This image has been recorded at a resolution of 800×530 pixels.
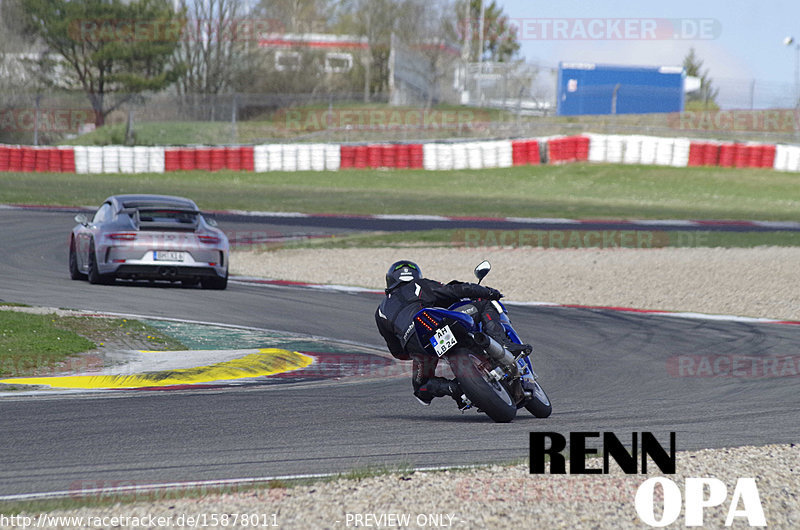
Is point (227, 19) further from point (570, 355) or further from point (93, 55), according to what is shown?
point (570, 355)

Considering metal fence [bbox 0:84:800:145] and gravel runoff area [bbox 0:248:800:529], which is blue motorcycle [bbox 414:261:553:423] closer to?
gravel runoff area [bbox 0:248:800:529]

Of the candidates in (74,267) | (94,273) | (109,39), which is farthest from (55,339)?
(109,39)

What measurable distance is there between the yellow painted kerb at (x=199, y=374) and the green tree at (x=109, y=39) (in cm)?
4709

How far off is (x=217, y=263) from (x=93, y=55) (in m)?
44.8

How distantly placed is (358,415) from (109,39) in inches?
2053

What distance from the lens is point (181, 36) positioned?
189 ft

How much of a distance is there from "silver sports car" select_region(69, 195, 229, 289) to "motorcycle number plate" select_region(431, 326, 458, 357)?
8.17 m

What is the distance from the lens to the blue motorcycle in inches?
283

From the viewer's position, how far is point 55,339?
32.8 feet

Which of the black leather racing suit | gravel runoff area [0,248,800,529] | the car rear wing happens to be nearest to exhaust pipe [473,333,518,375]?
the black leather racing suit

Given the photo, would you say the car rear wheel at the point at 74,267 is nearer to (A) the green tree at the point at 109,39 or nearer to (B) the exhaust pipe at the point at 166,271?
(B) the exhaust pipe at the point at 166,271

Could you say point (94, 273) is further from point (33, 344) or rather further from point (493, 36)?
point (493, 36)

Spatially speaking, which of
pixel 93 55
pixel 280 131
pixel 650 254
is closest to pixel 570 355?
pixel 650 254

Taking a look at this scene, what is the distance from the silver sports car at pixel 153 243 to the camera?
14.6 m
